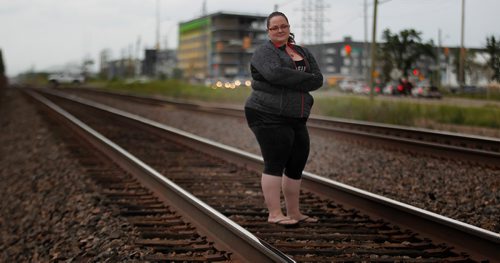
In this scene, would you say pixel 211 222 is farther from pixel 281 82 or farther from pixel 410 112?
pixel 410 112

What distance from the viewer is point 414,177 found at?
7668mm

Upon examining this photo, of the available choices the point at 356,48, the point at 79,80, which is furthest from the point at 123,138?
the point at 79,80

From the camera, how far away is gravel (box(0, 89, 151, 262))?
186 inches

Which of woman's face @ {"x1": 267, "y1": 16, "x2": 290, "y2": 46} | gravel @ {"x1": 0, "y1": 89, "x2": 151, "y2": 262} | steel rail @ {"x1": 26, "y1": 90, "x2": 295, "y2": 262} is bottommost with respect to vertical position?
gravel @ {"x1": 0, "y1": 89, "x2": 151, "y2": 262}

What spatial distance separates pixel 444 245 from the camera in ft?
14.2

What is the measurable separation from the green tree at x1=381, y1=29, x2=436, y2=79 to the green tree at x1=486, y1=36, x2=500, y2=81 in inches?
73.1

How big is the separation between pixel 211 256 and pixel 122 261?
63 cm

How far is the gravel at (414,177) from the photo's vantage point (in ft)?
19.4

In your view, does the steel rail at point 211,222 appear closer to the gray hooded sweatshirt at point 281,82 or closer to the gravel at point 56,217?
the gravel at point 56,217

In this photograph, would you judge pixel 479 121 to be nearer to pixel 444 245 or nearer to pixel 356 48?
pixel 356 48

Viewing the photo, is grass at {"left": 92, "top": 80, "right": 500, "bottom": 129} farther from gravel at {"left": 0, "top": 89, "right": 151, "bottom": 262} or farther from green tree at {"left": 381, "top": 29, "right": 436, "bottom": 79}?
gravel at {"left": 0, "top": 89, "right": 151, "bottom": 262}

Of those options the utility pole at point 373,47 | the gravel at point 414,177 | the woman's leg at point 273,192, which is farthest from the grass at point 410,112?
the woman's leg at point 273,192

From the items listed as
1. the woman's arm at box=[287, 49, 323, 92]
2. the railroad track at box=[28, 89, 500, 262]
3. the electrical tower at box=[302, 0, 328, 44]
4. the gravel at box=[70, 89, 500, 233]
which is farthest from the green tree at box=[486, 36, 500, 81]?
the electrical tower at box=[302, 0, 328, 44]

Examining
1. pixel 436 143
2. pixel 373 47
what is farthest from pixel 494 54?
pixel 373 47
